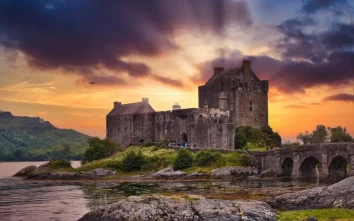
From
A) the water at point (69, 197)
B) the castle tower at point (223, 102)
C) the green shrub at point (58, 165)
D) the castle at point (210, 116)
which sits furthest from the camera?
the castle tower at point (223, 102)

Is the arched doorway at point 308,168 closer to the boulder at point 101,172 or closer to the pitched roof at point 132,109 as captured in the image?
the boulder at point 101,172

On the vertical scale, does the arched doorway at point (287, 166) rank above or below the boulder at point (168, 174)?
above

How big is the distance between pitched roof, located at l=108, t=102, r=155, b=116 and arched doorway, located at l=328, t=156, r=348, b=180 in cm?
4266

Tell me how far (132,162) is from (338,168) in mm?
31463

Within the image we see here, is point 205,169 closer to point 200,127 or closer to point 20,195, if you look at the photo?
point 200,127

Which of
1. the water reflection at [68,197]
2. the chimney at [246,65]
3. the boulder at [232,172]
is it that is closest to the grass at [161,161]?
the boulder at [232,172]

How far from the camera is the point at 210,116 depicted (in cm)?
8631

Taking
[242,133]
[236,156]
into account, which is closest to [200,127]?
[242,133]

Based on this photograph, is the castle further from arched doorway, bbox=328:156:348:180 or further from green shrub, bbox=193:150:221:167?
arched doorway, bbox=328:156:348:180

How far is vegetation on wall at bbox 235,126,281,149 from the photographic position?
85375 millimetres

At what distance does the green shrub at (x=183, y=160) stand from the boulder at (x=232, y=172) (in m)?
5.54

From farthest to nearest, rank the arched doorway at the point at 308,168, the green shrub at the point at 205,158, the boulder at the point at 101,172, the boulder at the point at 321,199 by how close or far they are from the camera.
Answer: the boulder at the point at 101,172, the green shrub at the point at 205,158, the arched doorway at the point at 308,168, the boulder at the point at 321,199

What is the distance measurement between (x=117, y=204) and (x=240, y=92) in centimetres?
6147

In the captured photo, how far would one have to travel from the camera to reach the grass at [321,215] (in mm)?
32531
